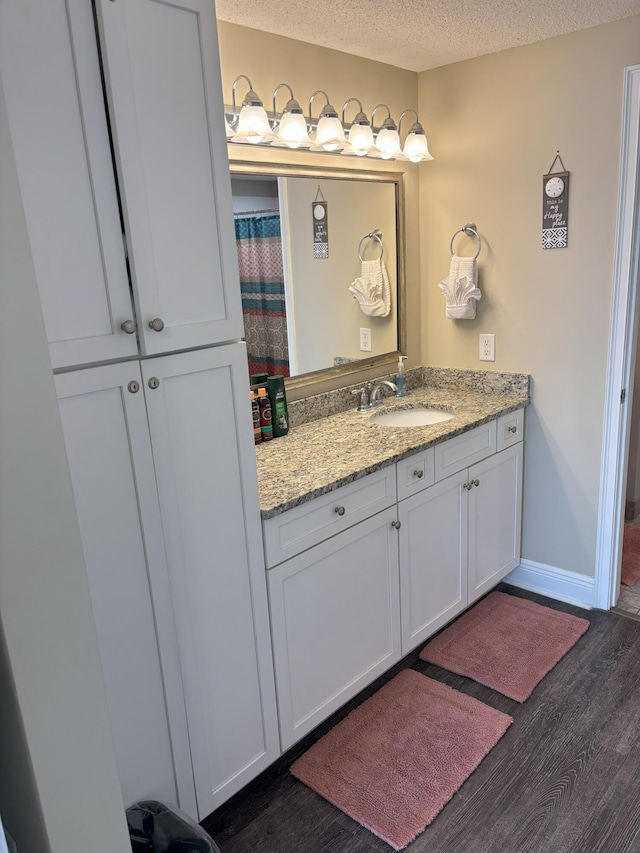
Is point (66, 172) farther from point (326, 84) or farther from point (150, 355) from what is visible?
point (326, 84)

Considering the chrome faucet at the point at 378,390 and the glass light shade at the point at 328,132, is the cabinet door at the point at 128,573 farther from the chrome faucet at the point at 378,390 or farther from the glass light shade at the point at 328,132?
the chrome faucet at the point at 378,390

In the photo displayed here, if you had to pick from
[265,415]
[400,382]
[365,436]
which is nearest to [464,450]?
[365,436]

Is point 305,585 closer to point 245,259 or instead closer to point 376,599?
point 376,599

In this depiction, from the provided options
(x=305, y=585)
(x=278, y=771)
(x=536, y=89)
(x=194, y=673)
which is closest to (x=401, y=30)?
(x=536, y=89)

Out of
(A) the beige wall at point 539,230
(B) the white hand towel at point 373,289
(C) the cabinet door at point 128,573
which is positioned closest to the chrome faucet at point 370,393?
(B) the white hand towel at point 373,289

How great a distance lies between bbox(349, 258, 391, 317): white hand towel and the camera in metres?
2.75

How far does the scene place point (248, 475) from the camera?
5.50 ft

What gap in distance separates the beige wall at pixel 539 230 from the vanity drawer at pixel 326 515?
1.02m

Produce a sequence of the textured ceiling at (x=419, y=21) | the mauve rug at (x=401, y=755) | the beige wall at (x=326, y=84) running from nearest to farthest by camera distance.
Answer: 1. the mauve rug at (x=401, y=755)
2. the textured ceiling at (x=419, y=21)
3. the beige wall at (x=326, y=84)

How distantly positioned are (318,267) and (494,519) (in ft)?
4.30

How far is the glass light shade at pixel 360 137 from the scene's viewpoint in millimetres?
2453

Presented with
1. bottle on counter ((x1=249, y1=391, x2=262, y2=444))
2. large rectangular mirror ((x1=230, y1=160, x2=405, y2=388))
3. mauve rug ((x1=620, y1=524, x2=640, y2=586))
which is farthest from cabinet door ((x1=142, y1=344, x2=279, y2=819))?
mauve rug ((x1=620, y1=524, x2=640, y2=586))

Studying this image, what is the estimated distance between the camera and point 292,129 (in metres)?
2.20

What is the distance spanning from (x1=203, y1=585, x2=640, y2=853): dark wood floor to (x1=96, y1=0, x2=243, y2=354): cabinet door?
1.40 metres
